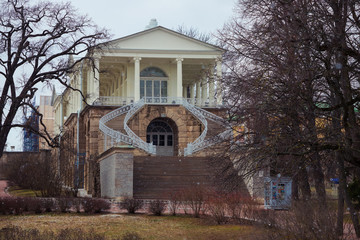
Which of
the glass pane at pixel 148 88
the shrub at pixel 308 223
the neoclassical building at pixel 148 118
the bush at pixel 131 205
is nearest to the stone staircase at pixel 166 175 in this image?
the neoclassical building at pixel 148 118

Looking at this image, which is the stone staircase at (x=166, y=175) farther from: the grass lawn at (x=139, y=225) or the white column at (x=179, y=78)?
the white column at (x=179, y=78)

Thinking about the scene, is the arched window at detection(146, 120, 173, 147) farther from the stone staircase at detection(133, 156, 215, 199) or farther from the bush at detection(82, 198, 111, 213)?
the bush at detection(82, 198, 111, 213)

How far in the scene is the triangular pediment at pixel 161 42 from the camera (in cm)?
4394

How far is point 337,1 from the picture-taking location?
12.5 m

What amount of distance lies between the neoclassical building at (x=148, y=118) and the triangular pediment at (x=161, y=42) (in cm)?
1

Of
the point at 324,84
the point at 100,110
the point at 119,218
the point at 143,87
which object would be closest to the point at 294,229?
the point at 324,84

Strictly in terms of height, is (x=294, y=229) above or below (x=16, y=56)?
below

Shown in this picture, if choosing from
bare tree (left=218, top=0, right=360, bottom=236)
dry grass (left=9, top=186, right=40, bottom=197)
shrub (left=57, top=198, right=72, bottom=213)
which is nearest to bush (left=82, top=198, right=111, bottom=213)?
shrub (left=57, top=198, right=72, bottom=213)

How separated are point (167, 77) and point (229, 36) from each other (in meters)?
30.3

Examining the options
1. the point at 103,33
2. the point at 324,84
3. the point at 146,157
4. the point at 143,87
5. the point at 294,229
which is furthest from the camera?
the point at 143,87

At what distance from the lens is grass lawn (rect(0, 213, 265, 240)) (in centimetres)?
1559

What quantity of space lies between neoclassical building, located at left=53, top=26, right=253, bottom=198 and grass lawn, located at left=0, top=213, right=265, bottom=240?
9.26 meters

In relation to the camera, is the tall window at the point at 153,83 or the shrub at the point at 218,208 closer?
the shrub at the point at 218,208

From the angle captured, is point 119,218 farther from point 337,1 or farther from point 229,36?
point 337,1
